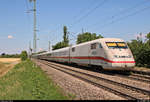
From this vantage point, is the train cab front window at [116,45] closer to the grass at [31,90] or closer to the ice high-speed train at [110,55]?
the ice high-speed train at [110,55]

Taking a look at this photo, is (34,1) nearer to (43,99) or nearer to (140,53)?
(140,53)

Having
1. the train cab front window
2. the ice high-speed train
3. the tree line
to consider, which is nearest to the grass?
the ice high-speed train

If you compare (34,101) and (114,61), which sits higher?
(114,61)

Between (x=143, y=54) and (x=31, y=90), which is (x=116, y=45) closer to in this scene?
(x=143, y=54)

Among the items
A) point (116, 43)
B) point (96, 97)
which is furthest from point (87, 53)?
point (96, 97)

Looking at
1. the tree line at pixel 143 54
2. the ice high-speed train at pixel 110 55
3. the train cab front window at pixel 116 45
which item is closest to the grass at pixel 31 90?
the ice high-speed train at pixel 110 55

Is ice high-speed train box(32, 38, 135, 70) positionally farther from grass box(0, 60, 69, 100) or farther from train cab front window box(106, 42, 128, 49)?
grass box(0, 60, 69, 100)

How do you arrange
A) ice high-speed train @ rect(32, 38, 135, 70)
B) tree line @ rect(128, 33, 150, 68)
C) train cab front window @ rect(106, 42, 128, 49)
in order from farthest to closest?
tree line @ rect(128, 33, 150, 68), train cab front window @ rect(106, 42, 128, 49), ice high-speed train @ rect(32, 38, 135, 70)

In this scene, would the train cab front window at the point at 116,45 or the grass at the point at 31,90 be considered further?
the train cab front window at the point at 116,45

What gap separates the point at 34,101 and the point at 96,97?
269 centimetres

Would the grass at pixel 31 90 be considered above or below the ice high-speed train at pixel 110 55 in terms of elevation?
below

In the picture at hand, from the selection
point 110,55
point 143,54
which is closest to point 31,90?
point 110,55

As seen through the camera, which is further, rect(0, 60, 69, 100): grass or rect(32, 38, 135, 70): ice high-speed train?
rect(32, 38, 135, 70): ice high-speed train

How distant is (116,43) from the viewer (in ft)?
48.0
